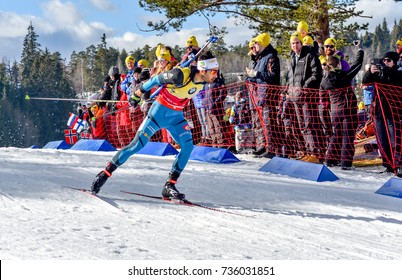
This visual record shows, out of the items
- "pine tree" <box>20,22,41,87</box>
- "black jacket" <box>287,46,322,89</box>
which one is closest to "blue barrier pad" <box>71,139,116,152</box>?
"black jacket" <box>287,46,322,89</box>

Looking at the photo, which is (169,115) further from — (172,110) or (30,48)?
(30,48)

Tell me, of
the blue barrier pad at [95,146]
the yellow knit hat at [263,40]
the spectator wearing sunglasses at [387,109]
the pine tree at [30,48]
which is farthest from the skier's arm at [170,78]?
the pine tree at [30,48]

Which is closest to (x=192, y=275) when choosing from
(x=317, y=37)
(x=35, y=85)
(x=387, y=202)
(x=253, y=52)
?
(x=387, y=202)

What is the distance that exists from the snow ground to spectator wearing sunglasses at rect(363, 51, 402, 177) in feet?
1.56

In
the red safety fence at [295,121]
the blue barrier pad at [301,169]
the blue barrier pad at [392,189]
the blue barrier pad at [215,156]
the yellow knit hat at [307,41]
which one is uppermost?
the yellow knit hat at [307,41]

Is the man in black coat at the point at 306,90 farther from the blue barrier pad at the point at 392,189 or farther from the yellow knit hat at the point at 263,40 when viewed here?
the blue barrier pad at the point at 392,189

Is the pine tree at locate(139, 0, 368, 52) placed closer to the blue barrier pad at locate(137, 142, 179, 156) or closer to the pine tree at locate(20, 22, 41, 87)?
the blue barrier pad at locate(137, 142, 179, 156)

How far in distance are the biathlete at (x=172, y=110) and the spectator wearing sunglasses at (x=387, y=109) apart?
340 cm

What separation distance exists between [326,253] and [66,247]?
2009mm

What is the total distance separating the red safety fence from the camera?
8531 millimetres

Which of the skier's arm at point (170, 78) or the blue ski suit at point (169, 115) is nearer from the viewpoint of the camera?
the skier's arm at point (170, 78)

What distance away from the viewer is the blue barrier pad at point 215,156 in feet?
31.4

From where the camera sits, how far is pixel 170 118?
621 centimetres

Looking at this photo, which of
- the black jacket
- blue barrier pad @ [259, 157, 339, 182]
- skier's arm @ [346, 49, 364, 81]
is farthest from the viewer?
the black jacket
